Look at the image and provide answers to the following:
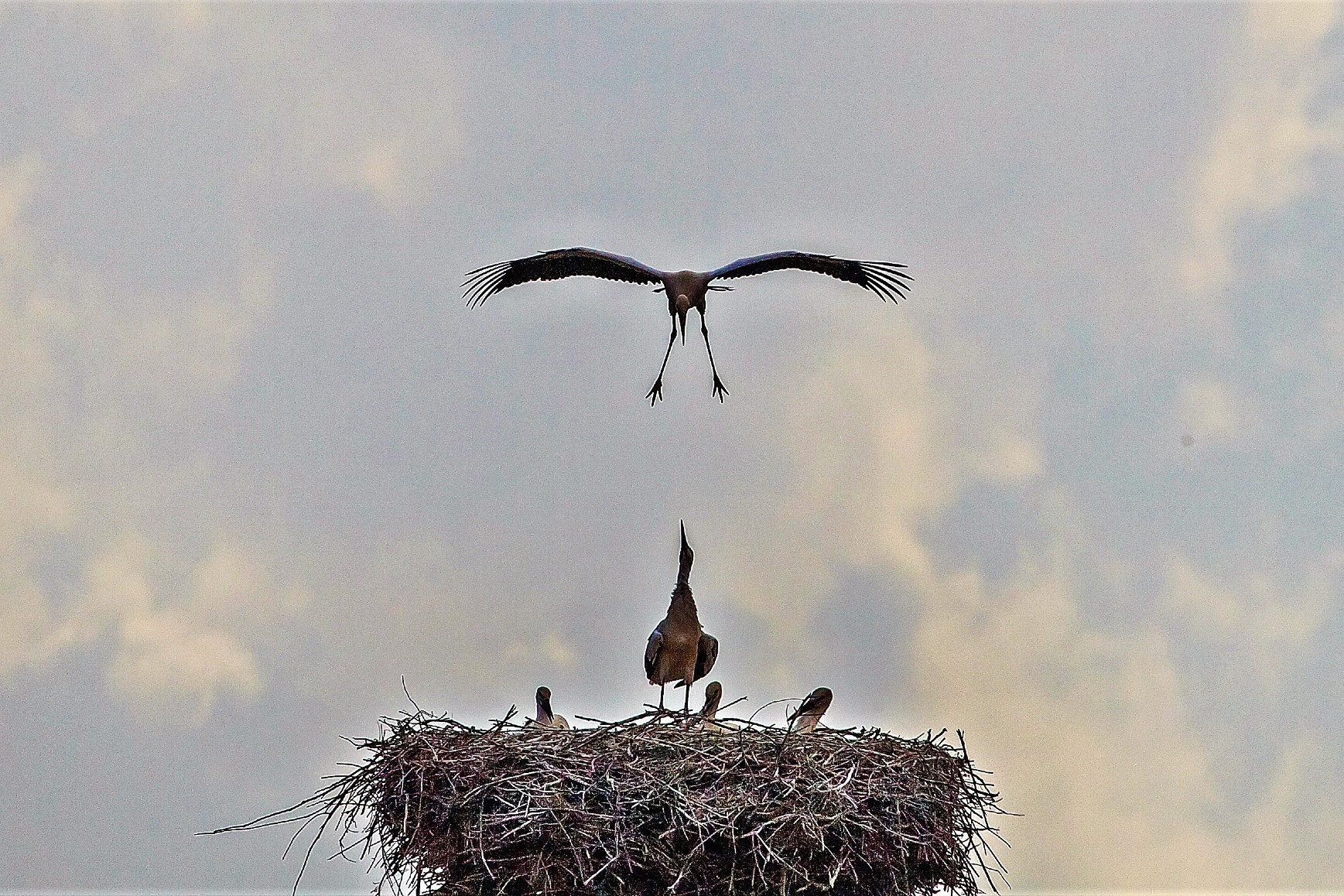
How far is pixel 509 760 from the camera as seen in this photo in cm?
659

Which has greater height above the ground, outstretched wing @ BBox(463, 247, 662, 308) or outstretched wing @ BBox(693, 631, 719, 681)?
outstretched wing @ BBox(463, 247, 662, 308)

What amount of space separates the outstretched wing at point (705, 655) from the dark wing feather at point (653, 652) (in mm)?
206

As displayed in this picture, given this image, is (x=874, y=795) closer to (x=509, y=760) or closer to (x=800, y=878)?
(x=800, y=878)

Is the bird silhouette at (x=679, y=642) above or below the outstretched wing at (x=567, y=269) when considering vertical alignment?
below

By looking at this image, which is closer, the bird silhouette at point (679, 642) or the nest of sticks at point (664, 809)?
the nest of sticks at point (664, 809)

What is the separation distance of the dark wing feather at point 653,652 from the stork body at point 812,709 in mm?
824

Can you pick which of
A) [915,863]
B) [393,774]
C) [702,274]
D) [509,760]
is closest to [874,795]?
[915,863]

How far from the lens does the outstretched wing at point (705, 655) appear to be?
8180mm

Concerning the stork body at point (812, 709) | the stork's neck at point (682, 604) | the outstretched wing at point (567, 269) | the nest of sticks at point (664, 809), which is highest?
the outstretched wing at point (567, 269)

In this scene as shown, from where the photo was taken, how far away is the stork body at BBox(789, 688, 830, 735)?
7559 millimetres

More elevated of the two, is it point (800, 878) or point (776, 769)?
point (776, 769)

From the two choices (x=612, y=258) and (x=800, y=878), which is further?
(x=612, y=258)

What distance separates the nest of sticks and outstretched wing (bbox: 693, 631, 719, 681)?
3.71 feet

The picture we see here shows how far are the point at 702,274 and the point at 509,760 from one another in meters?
2.65
